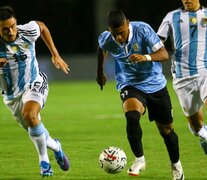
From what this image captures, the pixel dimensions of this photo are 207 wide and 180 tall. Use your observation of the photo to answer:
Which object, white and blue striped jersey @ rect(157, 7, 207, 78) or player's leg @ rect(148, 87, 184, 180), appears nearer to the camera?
player's leg @ rect(148, 87, 184, 180)

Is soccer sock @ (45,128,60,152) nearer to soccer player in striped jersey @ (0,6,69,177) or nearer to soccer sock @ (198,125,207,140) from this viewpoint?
soccer player in striped jersey @ (0,6,69,177)

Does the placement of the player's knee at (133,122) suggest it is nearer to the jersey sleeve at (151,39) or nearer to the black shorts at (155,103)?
the black shorts at (155,103)

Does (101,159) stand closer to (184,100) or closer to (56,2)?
(184,100)

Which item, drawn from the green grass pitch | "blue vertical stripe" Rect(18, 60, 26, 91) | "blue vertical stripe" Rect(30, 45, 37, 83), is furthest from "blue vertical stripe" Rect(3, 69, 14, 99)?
the green grass pitch

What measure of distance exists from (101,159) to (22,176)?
0.95m

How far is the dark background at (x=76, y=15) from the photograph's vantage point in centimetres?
2908

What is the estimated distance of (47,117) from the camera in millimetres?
16062

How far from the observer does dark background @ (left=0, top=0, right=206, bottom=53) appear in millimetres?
29078

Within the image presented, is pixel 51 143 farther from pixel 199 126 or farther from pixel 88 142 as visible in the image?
pixel 88 142

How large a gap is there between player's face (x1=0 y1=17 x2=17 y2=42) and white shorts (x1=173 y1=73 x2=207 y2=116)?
7.79ft

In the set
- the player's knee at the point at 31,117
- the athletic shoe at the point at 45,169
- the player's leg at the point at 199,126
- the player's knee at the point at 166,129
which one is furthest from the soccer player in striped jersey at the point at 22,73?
the player's leg at the point at 199,126

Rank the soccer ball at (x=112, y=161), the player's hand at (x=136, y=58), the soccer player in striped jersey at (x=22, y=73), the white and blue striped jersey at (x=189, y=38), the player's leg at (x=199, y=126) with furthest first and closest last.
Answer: the player's leg at (x=199, y=126) < the white and blue striped jersey at (x=189, y=38) < the soccer player in striped jersey at (x=22, y=73) < the soccer ball at (x=112, y=161) < the player's hand at (x=136, y=58)

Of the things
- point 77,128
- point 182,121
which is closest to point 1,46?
point 77,128

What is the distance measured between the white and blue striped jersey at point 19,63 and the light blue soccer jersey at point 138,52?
0.83 metres
